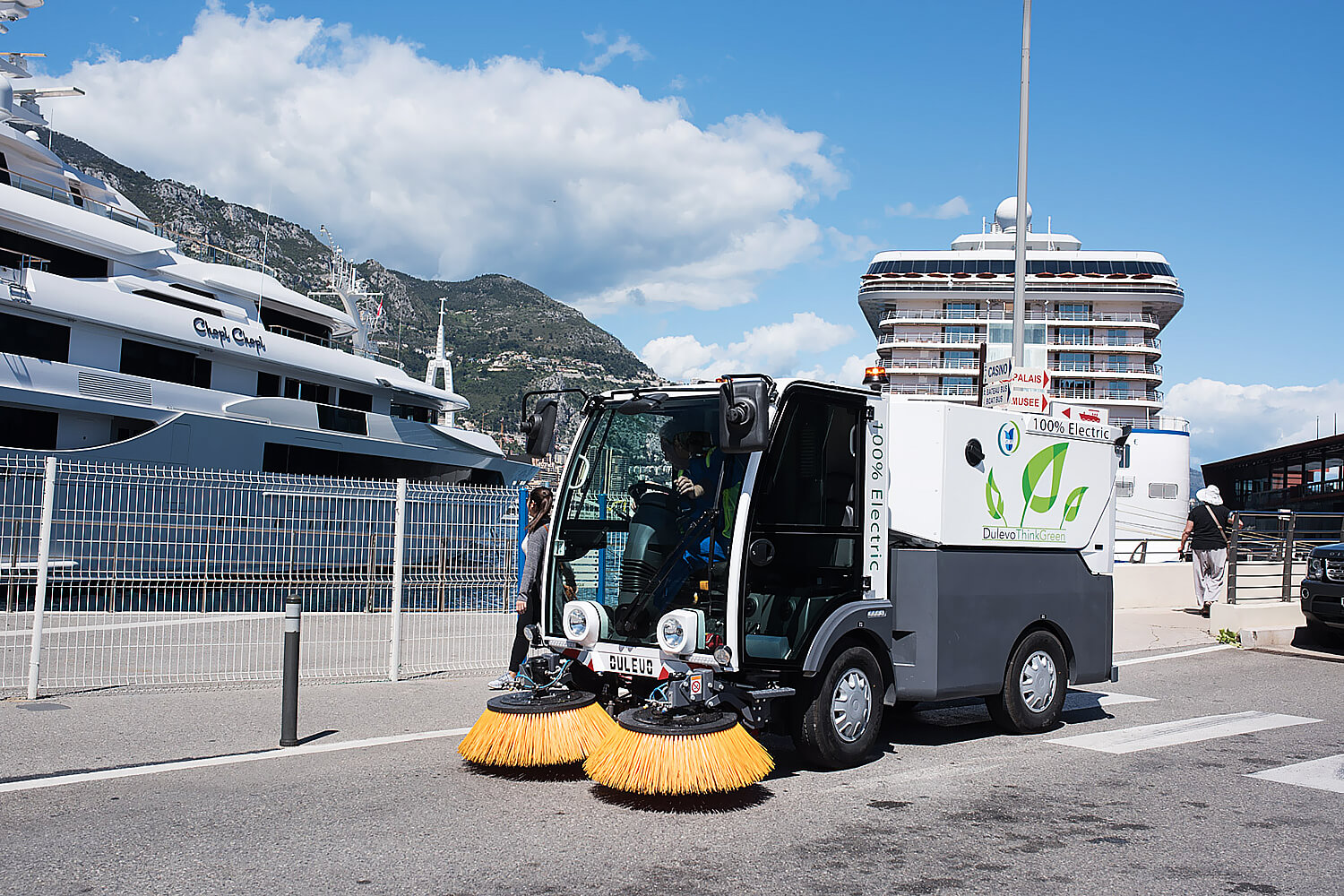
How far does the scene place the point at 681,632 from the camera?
5254 mm

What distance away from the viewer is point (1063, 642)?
7.32m

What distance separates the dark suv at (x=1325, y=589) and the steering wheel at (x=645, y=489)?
9755mm

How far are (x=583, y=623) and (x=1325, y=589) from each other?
10.3m

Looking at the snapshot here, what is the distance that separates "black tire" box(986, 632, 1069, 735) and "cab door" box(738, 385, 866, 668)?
168 cm

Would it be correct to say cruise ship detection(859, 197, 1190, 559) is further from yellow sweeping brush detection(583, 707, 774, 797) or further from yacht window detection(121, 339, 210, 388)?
yellow sweeping brush detection(583, 707, 774, 797)

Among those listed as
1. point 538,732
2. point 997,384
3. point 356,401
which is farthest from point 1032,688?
point 356,401

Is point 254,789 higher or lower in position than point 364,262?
lower

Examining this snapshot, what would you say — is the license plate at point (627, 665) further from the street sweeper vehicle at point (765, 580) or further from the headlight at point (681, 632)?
the headlight at point (681, 632)

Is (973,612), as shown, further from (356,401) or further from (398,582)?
(356,401)

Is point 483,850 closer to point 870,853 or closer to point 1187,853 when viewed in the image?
point 870,853

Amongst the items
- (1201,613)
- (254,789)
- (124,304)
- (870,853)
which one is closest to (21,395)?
(124,304)

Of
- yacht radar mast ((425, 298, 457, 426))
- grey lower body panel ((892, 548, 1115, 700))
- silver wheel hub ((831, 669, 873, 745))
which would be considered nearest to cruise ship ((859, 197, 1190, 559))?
yacht radar mast ((425, 298, 457, 426))

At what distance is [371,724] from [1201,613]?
1310 centimetres

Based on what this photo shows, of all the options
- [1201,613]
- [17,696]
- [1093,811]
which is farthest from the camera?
[1201,613]
